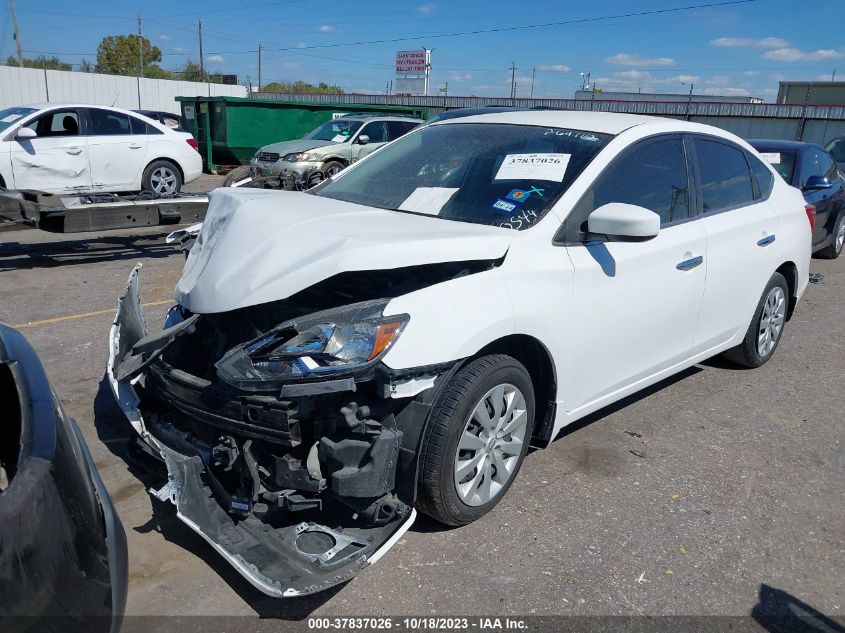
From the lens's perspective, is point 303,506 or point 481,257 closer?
point 303,506

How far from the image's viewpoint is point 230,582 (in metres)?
2.80

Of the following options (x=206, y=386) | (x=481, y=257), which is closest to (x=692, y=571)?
(x=481, y=257)

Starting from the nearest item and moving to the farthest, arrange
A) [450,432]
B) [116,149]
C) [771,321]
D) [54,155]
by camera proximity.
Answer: [450,432] → [771,321] → [54,155] → [116,149]

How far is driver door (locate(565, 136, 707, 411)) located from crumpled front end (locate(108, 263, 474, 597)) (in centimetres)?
100

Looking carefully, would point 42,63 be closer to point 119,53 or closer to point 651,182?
point 119,53

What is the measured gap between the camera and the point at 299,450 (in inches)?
109

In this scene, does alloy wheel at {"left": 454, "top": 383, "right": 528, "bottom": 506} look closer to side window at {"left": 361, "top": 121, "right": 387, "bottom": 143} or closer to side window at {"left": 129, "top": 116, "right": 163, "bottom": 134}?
side window at {"left": 129, "top": 116, "right": 163, "bottom": 134}

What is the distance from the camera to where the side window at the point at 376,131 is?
15047 millimetres

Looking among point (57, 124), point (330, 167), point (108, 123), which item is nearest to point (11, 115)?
point (57, 124)

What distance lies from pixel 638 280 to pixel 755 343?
6.60 ft

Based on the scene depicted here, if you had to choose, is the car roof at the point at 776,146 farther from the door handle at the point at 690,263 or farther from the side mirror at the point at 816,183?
the door handle at the point at 690,263

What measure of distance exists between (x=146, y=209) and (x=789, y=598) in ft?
23.3

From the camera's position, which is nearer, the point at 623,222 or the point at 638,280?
the point at 623,222

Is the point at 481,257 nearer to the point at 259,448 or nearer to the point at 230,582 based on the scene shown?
the point at 259,448
